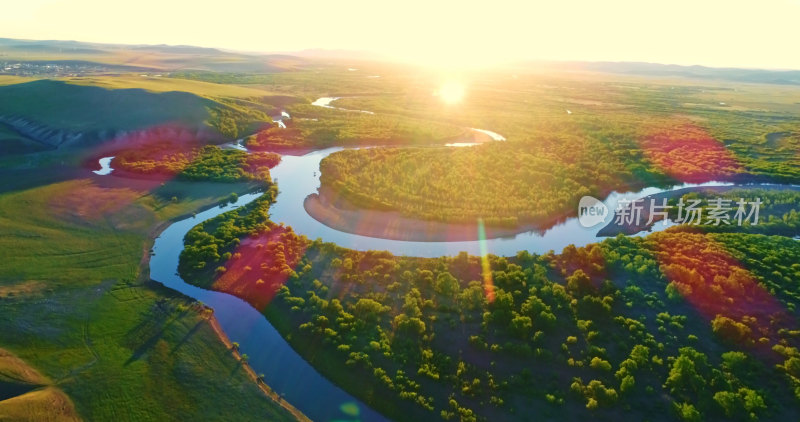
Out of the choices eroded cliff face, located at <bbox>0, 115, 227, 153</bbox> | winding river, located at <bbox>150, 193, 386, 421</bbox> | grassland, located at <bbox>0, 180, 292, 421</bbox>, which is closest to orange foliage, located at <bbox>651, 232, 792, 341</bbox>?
winding river, located at <bbox>150, 193, 386, 421</bbox>

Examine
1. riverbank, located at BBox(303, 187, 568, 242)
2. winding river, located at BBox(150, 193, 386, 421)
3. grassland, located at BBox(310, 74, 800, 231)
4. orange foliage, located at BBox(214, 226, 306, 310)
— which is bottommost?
winding river, located at BBox(150, 193, 386, 421)

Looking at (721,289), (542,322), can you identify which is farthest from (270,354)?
(721,289)

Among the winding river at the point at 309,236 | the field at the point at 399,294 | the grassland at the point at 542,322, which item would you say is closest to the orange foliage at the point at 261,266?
the grassland at the point at 542,322

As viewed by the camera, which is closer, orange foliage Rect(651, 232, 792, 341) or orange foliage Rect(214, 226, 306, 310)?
orange foliage Rect(651, 232, 792, 341)

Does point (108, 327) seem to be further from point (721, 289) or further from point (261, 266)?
point (721, 289)

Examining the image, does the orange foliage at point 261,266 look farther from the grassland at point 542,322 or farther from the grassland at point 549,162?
the grassland at point 549,162

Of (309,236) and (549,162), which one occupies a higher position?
(549,162)

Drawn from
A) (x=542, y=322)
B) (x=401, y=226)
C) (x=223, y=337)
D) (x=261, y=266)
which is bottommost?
(x=223, y=337)

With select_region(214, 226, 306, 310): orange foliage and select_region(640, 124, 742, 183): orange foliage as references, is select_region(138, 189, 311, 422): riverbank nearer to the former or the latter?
select_region(214, 226, 306, 310): orange foliage
